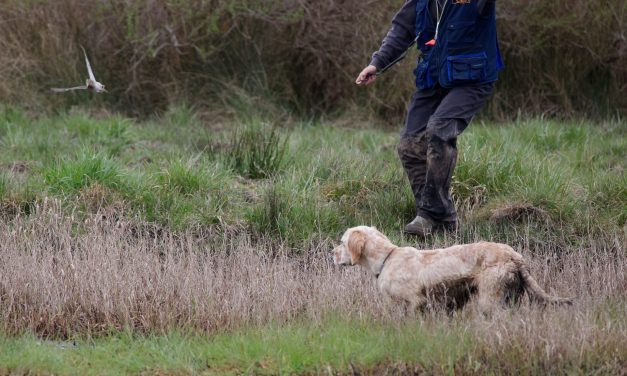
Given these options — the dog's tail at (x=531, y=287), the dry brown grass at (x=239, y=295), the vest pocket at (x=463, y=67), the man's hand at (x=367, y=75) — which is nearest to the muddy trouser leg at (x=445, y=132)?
the vest pocket at (x=463, y=67)

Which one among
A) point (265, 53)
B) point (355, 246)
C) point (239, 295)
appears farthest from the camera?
point (265, 53)

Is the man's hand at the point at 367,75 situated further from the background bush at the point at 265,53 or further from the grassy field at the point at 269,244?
the background bush at the point at 265,53

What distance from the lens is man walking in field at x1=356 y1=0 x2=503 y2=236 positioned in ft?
23.8

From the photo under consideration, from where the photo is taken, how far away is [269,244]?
26.3ft

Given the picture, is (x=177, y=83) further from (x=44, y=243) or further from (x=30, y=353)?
(x=30, y=353)

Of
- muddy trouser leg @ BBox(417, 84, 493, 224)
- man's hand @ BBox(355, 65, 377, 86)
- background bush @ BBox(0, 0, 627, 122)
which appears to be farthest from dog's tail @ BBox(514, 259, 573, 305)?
background bush @ BBox(0, 0, 627, 122)

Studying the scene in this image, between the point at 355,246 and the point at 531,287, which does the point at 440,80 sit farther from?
the point at 531,287

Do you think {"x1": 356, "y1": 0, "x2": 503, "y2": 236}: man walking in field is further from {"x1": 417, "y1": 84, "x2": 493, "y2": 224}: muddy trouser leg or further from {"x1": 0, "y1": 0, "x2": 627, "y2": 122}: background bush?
{"x1": 0, "y1": 0, "x2": 627, "y2": 122}: background bush

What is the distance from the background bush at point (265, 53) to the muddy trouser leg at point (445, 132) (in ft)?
17.3

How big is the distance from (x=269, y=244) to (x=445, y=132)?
178 cm

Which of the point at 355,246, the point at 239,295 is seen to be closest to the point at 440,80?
the point at 355,246

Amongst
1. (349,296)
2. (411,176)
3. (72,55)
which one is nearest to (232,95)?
(72,55)

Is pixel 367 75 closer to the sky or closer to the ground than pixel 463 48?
closer to the ground

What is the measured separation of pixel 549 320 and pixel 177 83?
8.35 metres
